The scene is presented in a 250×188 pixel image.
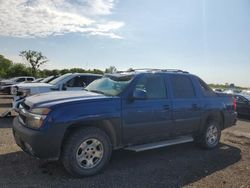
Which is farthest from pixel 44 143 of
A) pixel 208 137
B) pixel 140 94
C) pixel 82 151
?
pixel 208 137

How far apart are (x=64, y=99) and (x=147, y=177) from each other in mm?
1945

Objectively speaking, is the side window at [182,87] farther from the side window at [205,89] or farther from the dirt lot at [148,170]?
the dirt lot at [148,170]

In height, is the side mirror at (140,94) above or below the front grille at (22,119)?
above

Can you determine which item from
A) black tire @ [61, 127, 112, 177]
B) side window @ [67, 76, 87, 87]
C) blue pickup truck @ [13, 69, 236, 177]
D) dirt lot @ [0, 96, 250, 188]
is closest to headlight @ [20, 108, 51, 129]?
blue pickup truck @ [13, 69, 236, 177]

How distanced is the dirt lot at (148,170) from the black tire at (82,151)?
140 mm

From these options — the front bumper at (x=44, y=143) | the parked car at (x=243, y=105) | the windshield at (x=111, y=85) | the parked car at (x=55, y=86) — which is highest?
the windshield at (x=111, y=85)

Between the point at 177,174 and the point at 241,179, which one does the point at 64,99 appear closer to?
the point at 177,174

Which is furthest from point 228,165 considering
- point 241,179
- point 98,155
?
point 98,155

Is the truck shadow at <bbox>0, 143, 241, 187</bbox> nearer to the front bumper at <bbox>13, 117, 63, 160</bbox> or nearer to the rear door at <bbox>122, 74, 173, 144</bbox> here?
the front bumper at <bbox>13, 117, 63, 160</bbox>

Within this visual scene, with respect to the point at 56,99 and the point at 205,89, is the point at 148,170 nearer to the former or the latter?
the point at 56,99

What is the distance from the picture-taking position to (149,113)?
572 cm

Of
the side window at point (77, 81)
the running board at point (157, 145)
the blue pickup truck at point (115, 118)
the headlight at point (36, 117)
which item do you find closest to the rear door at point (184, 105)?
the blue pickup truck at point (115, 118)

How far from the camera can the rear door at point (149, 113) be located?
545cm

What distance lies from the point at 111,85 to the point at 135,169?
1.72m
